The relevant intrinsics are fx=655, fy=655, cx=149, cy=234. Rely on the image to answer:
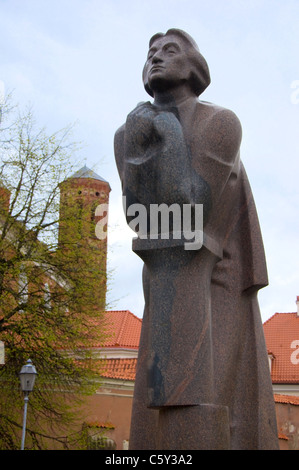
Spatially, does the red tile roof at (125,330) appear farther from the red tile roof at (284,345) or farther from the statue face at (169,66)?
the statue face at (169,66)

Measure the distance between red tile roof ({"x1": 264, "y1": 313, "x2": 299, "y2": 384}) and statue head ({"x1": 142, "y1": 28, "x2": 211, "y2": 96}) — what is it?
2695 centimetres

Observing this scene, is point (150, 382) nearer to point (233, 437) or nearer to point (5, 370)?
point (233, 437)

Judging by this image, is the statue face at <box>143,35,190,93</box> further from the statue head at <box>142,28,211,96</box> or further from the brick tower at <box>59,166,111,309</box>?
the brick tower at <box>59,166,111,309</box>

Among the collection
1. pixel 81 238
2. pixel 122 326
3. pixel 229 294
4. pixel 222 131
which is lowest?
pixel 229 294

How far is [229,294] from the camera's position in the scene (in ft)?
15.5

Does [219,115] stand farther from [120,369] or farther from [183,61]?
[120,369]

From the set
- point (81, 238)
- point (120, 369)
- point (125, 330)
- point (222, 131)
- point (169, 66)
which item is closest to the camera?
point (222, 131)

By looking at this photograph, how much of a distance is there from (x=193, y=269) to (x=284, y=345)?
97.4 feet

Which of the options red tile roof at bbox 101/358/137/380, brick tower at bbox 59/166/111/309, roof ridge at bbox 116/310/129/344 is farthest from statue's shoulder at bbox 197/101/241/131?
roof ridge at bbox 116/310/129/344

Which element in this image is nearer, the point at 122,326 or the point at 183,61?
the point at 183,61

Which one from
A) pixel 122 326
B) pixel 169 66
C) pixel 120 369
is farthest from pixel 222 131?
pixel 122 326

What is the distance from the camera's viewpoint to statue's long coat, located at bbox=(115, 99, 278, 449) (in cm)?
449

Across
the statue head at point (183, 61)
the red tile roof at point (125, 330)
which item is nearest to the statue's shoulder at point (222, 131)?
the statue head at point (183, 61)

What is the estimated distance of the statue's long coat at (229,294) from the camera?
4492 millimetres
